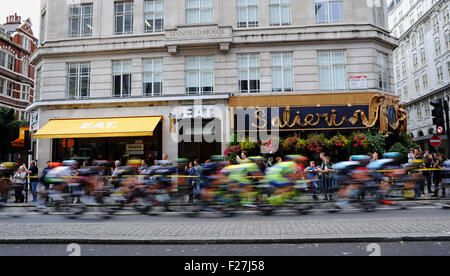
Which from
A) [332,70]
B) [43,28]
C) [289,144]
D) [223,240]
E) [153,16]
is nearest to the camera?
[223,240]

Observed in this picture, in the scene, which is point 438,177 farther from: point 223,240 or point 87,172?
point 87,172

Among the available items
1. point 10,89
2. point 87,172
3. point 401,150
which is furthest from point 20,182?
point 10,89

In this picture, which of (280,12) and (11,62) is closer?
(280,12)

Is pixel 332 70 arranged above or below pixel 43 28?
below

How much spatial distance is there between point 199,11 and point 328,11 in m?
8.46

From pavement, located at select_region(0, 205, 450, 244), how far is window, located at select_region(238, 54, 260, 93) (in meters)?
11.9

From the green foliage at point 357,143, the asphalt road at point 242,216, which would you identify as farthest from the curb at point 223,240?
the green foliage at point 357,143

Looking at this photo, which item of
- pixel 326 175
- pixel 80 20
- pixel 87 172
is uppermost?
pixel 80 20

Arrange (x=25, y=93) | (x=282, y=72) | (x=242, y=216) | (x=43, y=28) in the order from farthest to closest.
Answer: (x=25, y=93)
(x=43, y=28)
(x=282, y=72)
(x=242, y=216)

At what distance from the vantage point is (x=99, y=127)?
60.8 ft

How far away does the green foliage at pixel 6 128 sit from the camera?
112ft

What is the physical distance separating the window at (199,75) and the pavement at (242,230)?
12128mm

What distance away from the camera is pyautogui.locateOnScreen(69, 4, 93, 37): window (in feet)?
69.1
